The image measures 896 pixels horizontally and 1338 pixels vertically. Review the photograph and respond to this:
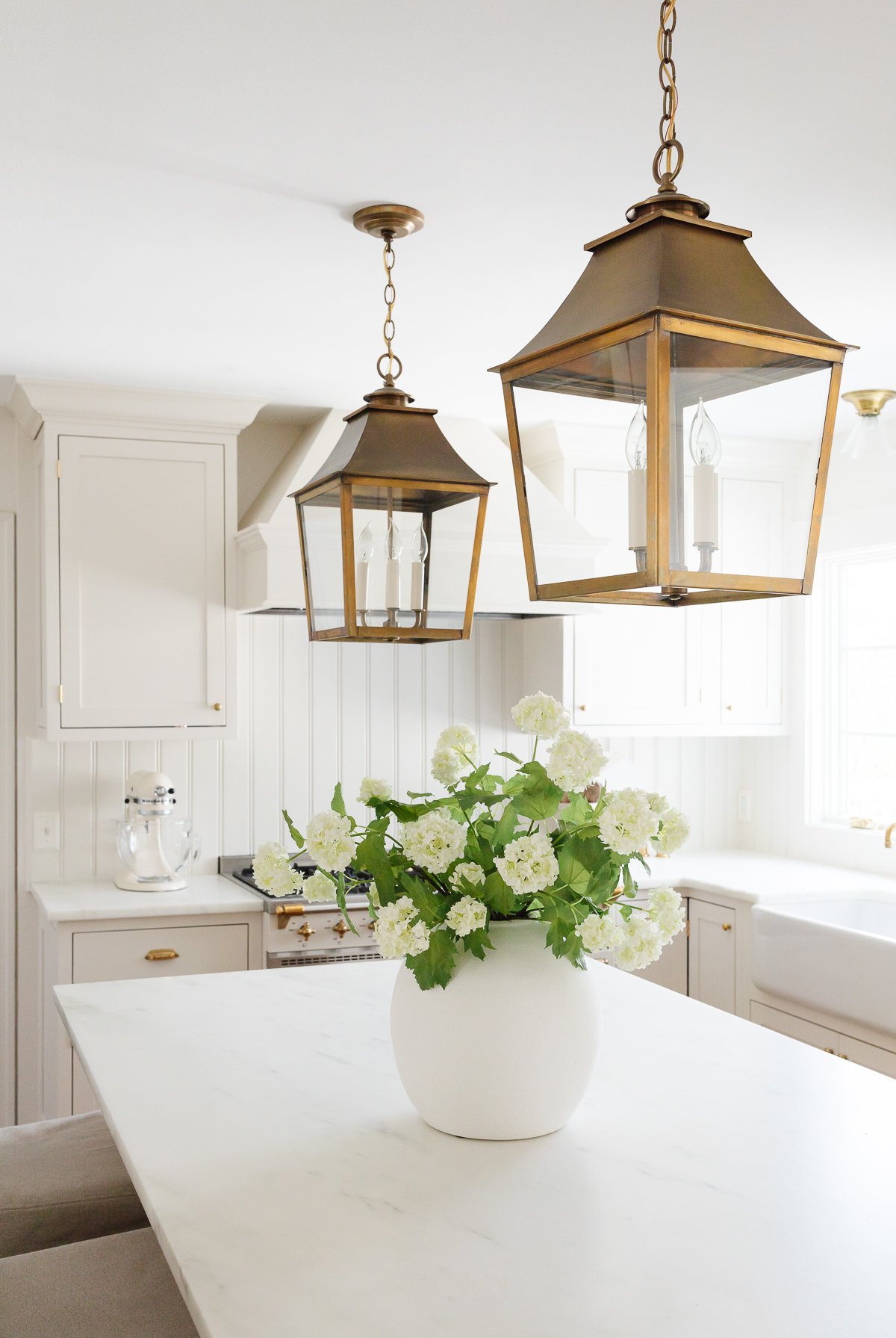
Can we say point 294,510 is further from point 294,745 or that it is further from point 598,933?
point 598,933

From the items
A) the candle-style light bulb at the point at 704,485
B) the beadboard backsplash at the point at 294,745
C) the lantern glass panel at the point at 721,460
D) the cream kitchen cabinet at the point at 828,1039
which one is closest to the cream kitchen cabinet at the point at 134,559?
the beadboard backsplash at the point at 294,745

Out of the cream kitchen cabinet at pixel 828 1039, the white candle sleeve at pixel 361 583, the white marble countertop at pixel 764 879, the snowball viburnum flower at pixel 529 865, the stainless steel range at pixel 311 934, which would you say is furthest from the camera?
the white marble countertop at pixel 764 879

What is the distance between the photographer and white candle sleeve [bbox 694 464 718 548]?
1.08m

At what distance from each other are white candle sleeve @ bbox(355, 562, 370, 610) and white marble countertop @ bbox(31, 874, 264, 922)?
188 cm

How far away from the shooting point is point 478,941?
4.68 ft

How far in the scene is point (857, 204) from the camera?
7.23 feet

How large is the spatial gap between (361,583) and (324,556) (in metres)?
0.12

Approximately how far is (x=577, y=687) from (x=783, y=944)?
1089 millimetres

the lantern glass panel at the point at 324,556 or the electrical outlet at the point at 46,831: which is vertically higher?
the lantern glass panel at the point at 324,556

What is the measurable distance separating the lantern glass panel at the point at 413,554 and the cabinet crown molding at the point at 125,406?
6.59ft

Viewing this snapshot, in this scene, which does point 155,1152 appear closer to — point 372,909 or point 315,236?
point 372,909

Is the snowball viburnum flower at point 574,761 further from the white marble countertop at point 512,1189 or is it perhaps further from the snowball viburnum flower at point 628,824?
the white marble countertop at point 512,1189

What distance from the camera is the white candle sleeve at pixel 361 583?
1725 mm

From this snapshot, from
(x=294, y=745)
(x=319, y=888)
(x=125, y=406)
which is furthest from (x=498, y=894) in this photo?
(x=294, y=745)
